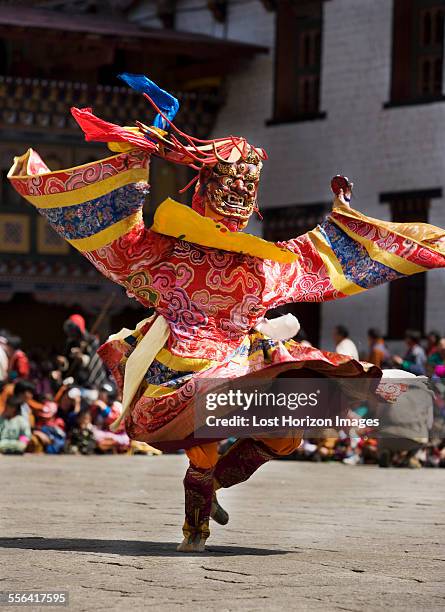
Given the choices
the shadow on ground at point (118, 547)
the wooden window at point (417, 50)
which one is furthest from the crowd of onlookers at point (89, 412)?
the shadow on ground at point (118, 547)

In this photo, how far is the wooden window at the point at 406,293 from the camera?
20.4 metres

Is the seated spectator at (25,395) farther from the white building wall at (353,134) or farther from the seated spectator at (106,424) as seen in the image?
the white building wall at (353,134)

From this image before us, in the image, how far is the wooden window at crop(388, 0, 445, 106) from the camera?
2039cm

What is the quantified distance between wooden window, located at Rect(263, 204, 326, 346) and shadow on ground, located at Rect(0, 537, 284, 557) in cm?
1413

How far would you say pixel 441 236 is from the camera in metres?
7.82

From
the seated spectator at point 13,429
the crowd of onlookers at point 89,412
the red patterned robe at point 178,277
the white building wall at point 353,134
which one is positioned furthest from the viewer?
the white building wall at point 353,134

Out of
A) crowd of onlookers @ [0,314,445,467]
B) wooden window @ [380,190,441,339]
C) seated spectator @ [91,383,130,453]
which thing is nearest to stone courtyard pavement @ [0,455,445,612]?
crowd of onlookers @ [0,314,445,467]

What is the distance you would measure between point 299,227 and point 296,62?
221cm

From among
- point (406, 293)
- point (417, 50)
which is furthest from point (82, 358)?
point (417, 50)

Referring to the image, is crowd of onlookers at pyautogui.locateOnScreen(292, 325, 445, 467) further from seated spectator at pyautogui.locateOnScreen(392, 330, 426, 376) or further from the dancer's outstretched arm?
the dancer's outstretched arm

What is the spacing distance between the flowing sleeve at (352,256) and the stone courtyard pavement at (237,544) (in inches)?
45.2

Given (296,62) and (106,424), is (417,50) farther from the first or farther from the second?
(106,424)

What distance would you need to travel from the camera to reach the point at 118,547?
7172mm

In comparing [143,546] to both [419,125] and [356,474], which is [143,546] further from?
[419,125]
